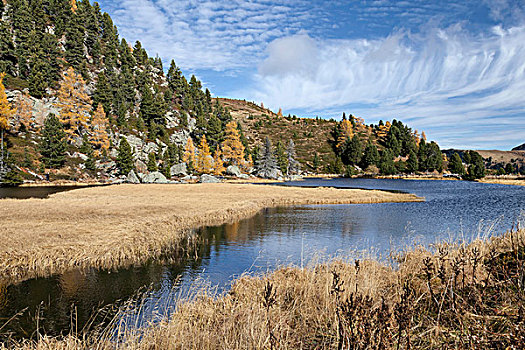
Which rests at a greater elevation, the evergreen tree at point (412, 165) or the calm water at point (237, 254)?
the evergreen tree at point (412, 165)

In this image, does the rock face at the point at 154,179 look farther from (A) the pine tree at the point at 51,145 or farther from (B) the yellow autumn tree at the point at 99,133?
(A) the pine tree at the point at 51,145

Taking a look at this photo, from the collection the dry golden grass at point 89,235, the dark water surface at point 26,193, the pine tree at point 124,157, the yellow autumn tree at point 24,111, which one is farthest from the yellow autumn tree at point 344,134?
the dry golden grass at point 89,235

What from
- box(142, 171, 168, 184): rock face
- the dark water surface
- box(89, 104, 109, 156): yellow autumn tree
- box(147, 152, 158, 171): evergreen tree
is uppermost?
box(89, 104, 109, 156): yellow autumn tree

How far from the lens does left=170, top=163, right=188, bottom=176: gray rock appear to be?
94812 mm

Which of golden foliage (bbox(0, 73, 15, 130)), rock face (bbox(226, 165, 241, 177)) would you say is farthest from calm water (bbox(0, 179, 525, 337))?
golden foliage (bbox(0, 73, 15, 130))

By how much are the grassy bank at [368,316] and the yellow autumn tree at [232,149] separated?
101 m

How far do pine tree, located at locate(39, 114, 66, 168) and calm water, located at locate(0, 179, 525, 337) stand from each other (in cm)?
6372

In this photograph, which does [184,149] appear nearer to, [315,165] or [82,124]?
[82,124]

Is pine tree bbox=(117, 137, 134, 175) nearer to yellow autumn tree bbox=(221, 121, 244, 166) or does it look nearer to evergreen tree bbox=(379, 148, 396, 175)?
yellow autumn tree bbox=(221, 121, 244, 166)

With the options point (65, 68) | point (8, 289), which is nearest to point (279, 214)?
point (8, 289)

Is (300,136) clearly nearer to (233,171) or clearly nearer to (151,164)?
(233,171)

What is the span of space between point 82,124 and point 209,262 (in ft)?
305

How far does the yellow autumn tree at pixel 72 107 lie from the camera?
291 feet

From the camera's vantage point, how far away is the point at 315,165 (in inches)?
5502
